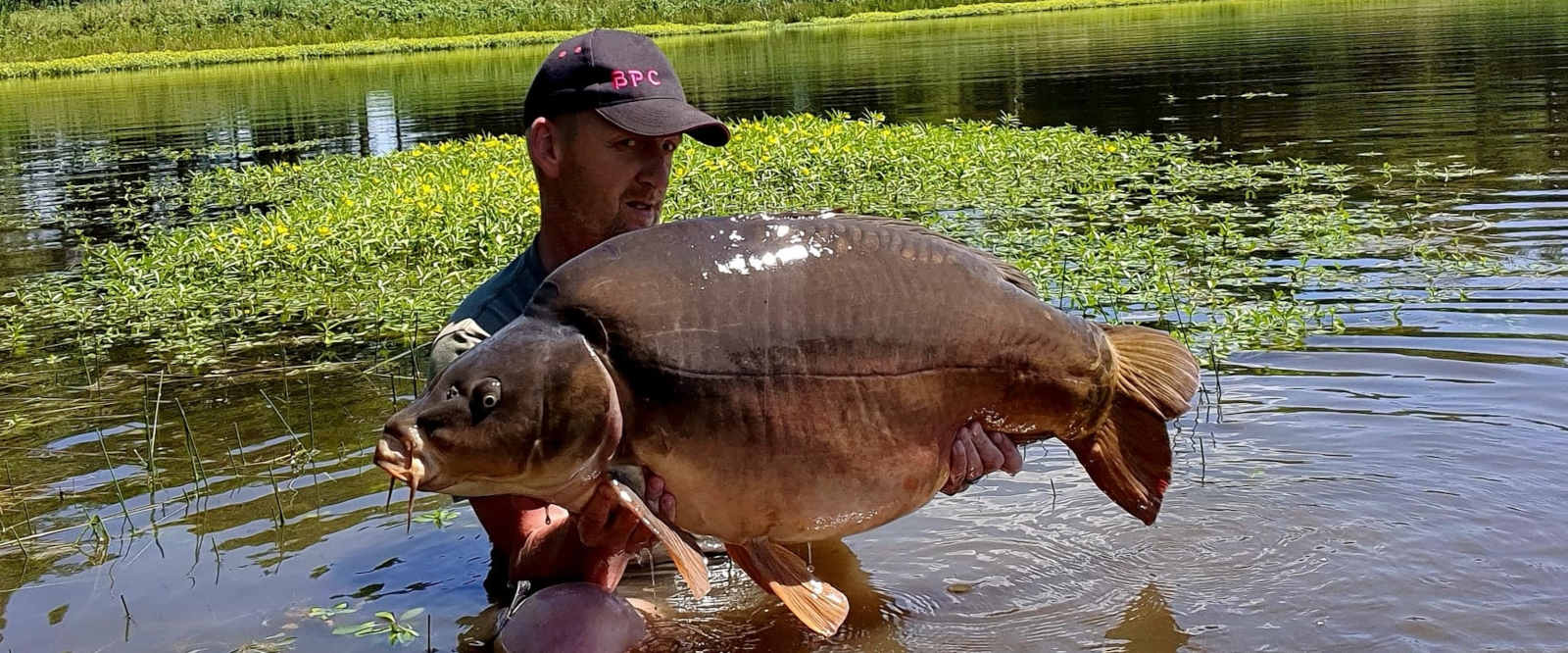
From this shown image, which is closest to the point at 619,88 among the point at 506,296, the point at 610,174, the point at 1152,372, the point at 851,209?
the point at 610,174

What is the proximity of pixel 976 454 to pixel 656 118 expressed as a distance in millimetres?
1080

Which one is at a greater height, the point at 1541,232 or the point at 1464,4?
the point at 1464,4

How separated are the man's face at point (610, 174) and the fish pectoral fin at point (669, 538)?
3.34ft

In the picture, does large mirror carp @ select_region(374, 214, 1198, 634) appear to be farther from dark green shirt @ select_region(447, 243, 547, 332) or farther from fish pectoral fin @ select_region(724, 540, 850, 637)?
dark green shirt @ select_region(447, 243, 547, 332)

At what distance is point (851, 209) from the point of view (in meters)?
9.38

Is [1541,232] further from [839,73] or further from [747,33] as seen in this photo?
[747,33]

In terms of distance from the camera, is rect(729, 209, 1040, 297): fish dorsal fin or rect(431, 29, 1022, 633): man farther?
rect(431, 29, 1022, 633): man

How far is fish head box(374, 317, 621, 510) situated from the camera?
2568mm

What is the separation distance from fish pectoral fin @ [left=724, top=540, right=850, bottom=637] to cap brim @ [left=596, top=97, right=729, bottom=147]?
976 mm

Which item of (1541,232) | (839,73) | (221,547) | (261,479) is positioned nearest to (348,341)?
(261,479)

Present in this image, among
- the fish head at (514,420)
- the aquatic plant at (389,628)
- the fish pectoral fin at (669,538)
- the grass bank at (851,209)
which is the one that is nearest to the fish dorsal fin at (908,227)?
the fish head at (514,420)

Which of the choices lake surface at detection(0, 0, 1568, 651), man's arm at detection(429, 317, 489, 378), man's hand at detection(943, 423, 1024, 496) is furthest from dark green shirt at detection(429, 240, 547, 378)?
man's hand at detection(943, 423, 1024, 496)

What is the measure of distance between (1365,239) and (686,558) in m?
6.22

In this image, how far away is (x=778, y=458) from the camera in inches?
106
